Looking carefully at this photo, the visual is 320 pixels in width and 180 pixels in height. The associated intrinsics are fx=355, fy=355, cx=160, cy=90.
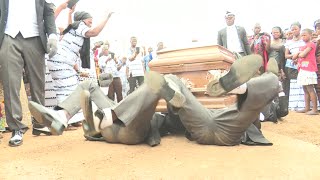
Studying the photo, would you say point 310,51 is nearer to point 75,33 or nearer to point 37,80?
point 75,33

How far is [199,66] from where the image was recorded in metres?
2.73

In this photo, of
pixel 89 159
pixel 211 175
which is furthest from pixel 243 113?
pixel 89 159

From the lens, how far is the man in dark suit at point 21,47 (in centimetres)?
274

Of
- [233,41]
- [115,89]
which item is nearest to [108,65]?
[115,89]

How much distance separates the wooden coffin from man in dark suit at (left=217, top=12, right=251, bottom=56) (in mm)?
2247

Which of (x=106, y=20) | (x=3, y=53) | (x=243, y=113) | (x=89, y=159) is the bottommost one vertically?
(x=89, y=159)

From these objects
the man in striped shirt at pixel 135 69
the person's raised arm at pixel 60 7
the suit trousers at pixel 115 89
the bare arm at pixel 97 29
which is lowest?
the suit trousers at pixel 115 89

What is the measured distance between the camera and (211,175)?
65.7 inches

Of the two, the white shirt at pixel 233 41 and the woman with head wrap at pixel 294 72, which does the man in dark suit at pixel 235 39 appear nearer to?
the white shirt at pixel 233 41

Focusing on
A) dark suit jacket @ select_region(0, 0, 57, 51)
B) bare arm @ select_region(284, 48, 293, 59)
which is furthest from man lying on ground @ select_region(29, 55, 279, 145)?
bare arm @ select_region(284, 48, 293, 59)

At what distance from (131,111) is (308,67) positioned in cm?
390

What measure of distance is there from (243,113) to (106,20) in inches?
Answer: 76.4

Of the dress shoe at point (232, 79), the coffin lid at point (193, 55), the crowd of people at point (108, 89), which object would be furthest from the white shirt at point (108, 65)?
the dress shoe at point (232, 79)

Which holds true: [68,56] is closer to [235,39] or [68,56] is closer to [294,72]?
[235,39]
